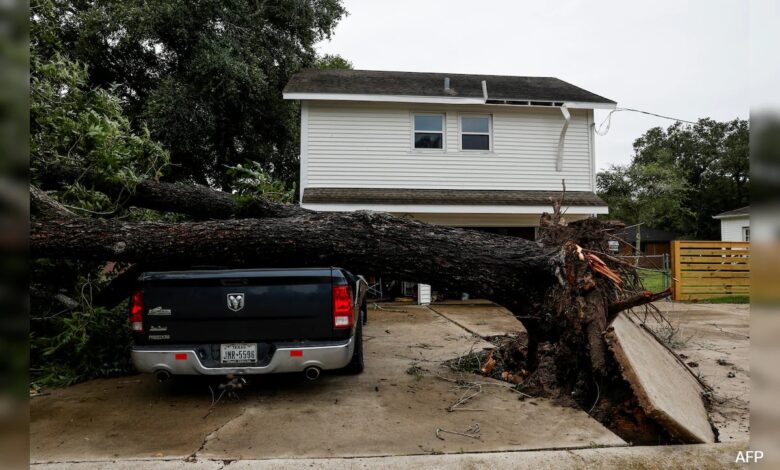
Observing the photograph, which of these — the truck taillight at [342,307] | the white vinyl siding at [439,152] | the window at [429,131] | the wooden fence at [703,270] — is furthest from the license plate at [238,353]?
the wooden fence at [703,270]

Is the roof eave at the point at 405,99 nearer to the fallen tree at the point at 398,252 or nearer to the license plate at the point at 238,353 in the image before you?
the fallen tree at the point at 398,252

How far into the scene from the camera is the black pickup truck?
4227 millimetres

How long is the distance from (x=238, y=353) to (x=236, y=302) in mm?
449

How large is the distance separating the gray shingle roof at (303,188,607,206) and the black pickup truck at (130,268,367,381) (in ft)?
22.2

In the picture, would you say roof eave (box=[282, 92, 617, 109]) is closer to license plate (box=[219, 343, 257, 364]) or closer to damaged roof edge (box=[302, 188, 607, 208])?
damaged roof edge (box=[302, 188, 607, 208])

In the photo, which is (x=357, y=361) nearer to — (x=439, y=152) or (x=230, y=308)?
(x=230, y=308)

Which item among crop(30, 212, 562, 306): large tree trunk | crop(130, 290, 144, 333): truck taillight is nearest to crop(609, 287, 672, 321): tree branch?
crop(30, 212, 562, 306): large tree trunk

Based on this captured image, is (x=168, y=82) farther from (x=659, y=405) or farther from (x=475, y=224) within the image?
(x=659, y=405)

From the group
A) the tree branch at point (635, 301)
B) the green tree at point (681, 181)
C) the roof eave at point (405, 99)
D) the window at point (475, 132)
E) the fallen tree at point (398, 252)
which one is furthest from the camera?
the green tree at point (681, 181)

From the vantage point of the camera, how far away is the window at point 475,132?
41.6 ft

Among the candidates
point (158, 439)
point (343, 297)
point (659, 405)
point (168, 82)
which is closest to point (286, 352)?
point (343, 297)

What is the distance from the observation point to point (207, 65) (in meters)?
14.3

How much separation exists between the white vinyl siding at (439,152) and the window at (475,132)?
160 millimetres

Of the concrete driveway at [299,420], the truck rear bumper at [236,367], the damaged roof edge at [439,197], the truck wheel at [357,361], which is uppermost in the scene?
the damaged roof edge at [439,197]
